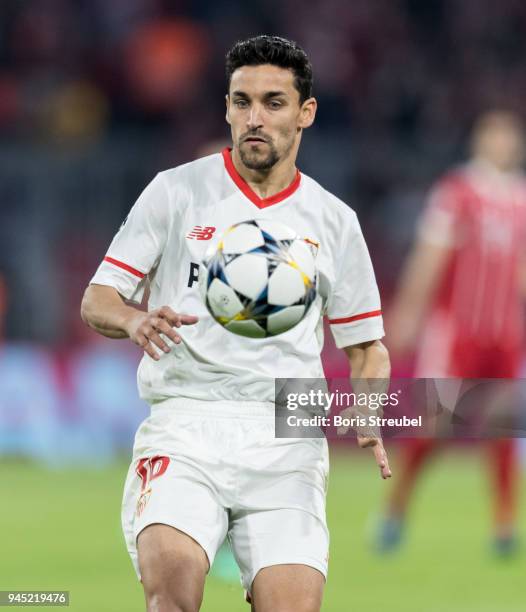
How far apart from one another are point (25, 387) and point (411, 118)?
18.4 ft

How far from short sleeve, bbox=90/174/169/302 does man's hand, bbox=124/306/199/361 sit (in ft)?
1.54

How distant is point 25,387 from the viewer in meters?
13.2

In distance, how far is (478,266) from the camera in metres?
8.98

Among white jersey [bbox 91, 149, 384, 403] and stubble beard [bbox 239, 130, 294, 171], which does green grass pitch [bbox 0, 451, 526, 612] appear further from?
stubble beard [bbox 239, 130, 294, 171]

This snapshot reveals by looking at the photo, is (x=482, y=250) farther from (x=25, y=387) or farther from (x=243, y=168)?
(x=25, y=387)

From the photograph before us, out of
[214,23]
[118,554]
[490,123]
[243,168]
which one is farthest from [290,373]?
[214,23]

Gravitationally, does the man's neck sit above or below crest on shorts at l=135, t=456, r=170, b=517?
above

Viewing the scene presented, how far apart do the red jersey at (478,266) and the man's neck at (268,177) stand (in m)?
4.51

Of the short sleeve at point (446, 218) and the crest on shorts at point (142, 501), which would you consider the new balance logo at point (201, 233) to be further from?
the short sleeve at point (446, 218)

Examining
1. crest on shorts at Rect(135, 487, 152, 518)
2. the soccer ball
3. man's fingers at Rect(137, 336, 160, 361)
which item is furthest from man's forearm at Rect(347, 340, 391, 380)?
man's fingers at Rect(137, 336, 160, 361)

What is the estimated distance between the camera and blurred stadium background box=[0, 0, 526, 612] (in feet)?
36.4

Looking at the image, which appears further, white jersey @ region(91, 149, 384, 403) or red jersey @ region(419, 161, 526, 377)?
red jersey @ region(419, 161, 526, 377)

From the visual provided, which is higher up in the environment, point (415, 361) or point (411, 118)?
point (411, 118)

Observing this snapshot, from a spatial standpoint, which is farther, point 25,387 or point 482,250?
Result: point 25,387
